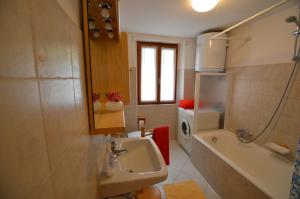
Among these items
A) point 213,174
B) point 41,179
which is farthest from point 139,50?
point 41,179

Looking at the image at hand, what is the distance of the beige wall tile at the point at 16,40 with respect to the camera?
0.62ft

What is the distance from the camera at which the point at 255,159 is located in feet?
6.60

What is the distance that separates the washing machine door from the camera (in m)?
2.72

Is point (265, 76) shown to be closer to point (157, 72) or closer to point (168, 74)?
point (168, 74)

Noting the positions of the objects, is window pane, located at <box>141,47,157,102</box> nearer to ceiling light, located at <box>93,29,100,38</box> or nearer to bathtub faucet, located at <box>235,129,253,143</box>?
bathtub faucet, located at <box>235,129,253,143</box>

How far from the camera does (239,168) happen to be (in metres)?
1.62

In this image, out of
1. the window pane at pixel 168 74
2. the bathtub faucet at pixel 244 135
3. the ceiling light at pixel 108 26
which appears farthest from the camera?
the window pane at pixel 168 74

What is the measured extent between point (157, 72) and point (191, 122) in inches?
53.2

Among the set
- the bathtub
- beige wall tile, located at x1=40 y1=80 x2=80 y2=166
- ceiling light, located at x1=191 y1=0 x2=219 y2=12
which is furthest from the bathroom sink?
ceiling light, located at x1=191 y1=0 x2=219 y2=12

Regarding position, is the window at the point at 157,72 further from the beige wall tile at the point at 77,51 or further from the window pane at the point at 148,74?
the beige wall tile at the point at 77,51

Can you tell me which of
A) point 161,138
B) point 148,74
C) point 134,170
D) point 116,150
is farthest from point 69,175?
point 148,74

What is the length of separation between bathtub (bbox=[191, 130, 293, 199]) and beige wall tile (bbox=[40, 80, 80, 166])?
1737 mm

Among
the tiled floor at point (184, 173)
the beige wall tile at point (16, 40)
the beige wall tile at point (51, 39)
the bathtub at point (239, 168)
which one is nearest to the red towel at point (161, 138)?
the tiled floor at point (184, 173)

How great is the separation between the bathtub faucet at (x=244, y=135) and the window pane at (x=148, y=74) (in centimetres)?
179
